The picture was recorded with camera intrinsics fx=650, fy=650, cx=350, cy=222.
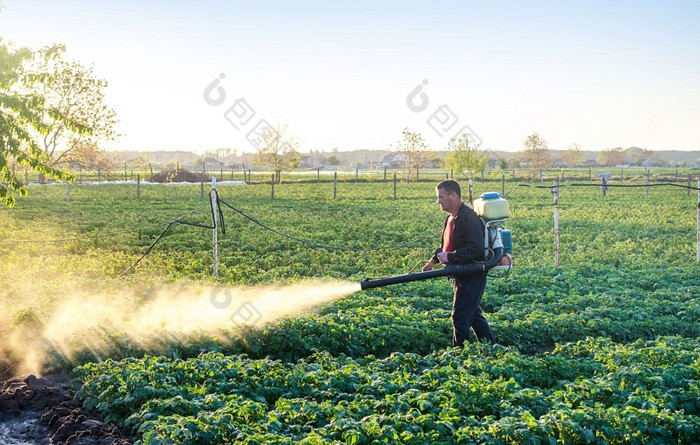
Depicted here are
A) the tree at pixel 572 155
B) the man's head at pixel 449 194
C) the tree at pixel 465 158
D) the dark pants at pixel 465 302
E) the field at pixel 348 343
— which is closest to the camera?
the field at pixel 348 343

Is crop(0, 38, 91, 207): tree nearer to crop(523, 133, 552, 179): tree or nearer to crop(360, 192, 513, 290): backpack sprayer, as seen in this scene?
crop(360, 192, 513, 290): backpack sprayer

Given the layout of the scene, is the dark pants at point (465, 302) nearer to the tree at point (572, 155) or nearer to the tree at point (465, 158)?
the tree at point (465, 158)

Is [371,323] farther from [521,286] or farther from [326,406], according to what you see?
[521,286]

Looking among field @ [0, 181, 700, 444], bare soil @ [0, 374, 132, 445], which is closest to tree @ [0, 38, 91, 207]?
field @ [0, 181, 700, 444]

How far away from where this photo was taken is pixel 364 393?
6496 mm

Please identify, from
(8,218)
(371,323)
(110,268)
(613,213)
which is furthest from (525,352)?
(8,218)

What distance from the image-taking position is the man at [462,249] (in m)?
7.90

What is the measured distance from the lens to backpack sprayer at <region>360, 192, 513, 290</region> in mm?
7918

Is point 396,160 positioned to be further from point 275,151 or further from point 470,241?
point 470,241

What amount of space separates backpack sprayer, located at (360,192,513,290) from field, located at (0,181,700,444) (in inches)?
36.5

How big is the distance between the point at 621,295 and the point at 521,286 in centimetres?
179

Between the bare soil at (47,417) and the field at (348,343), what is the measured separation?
0.61 ft

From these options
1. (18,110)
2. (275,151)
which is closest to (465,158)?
(275,151)

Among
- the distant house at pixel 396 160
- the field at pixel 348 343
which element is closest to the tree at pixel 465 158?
the distant house at pixel 396 160
